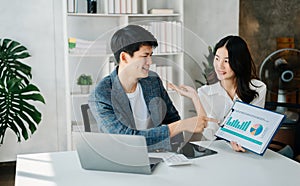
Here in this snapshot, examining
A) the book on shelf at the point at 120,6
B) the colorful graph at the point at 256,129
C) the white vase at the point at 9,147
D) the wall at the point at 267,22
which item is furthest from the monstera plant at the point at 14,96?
the wall at the point at 267,22

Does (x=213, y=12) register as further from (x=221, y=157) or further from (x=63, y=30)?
(x=221, y=157)

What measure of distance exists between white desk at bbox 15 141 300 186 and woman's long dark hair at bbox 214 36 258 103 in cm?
28

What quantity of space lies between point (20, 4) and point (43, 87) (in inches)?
29.5

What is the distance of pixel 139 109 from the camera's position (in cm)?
129

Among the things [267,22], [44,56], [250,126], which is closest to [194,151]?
[250,126]

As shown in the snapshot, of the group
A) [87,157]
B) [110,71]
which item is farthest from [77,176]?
[110,71]

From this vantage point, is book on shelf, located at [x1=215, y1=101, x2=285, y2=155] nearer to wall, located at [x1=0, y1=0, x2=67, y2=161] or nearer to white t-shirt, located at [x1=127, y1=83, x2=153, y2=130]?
white t-shirt, located at [x1=127, y1=83, x2=153, y2=130]

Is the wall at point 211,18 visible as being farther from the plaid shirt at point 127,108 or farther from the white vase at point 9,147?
the plaid shirt at point 127,108

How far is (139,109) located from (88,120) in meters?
0.20

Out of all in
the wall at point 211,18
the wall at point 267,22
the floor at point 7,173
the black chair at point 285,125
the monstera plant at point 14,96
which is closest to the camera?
the black chair at point 285,125

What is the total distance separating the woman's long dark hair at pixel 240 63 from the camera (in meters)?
1.55

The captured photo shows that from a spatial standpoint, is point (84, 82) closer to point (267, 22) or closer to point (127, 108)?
Answer: point (127, 108)

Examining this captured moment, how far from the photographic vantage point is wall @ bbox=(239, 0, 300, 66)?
464 cm

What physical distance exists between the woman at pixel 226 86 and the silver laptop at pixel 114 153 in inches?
9.1
